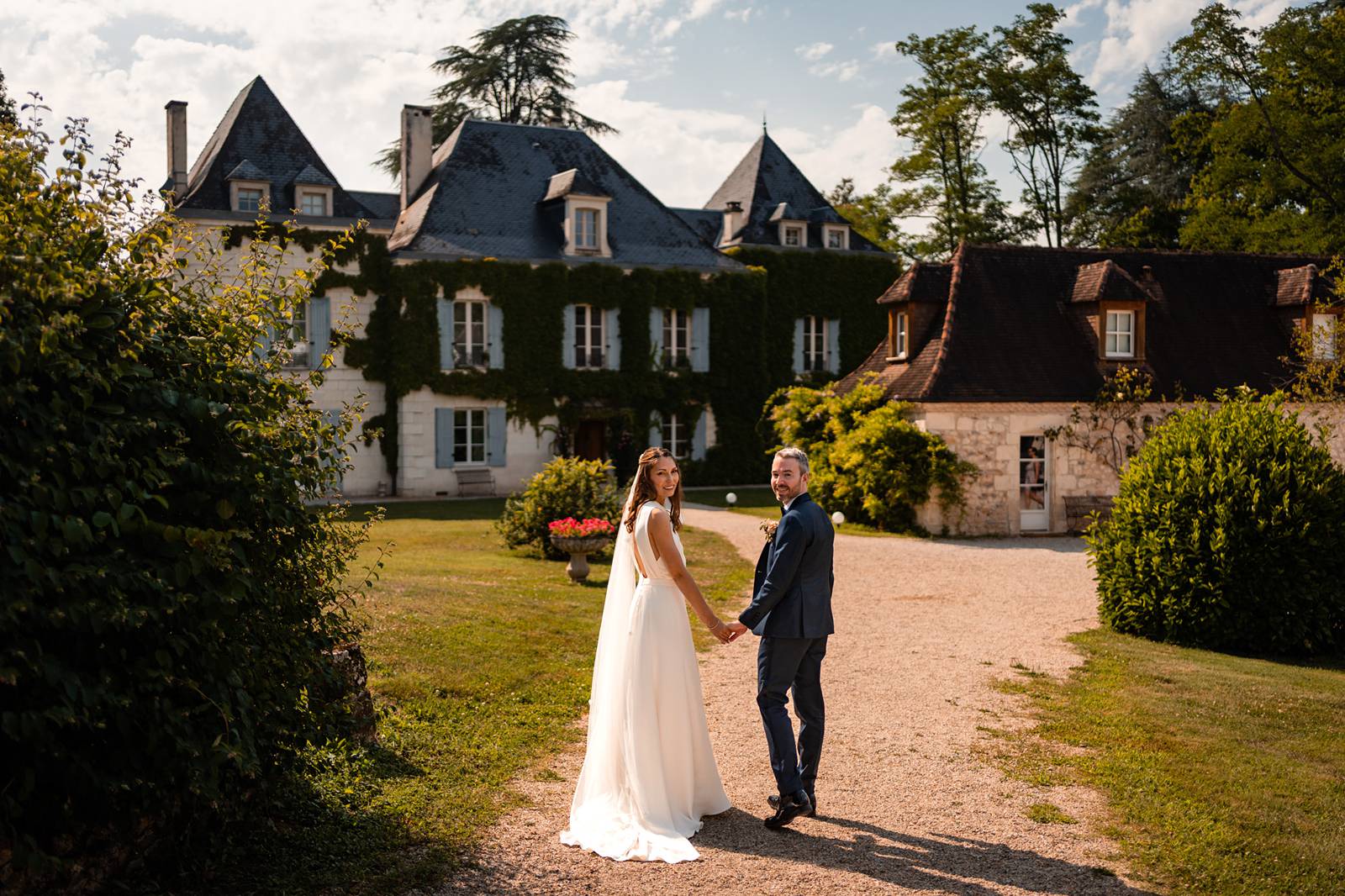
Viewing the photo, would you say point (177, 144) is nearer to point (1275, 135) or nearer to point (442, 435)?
point (442, 435)

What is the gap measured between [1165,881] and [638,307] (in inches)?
963

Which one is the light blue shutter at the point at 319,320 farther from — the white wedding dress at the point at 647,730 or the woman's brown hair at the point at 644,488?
the white wedding dress at the point at 647,730

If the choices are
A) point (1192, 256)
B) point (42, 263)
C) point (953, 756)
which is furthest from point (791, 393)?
point (42, 263)

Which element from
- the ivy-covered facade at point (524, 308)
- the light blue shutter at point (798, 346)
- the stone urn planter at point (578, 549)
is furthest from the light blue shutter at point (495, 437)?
the stone urn planter at point (578, 549)

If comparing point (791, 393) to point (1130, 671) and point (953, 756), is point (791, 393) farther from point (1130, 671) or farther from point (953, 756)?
point (953, 756)

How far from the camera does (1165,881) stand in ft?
16.9

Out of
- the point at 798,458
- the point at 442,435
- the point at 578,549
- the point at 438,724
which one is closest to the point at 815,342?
the point at 442,435

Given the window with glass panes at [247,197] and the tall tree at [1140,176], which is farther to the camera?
the tall tree at [1140,176]

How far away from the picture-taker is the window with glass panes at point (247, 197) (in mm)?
26266

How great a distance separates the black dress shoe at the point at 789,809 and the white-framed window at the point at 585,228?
924 inches

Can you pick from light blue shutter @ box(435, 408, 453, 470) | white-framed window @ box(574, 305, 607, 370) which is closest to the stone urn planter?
light blue shutter @ box(435, 408, 453, 470)

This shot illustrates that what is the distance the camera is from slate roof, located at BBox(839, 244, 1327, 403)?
20.0 metres

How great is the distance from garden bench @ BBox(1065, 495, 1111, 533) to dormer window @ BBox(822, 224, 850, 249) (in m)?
14.5

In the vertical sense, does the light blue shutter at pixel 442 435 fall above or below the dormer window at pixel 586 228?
below
